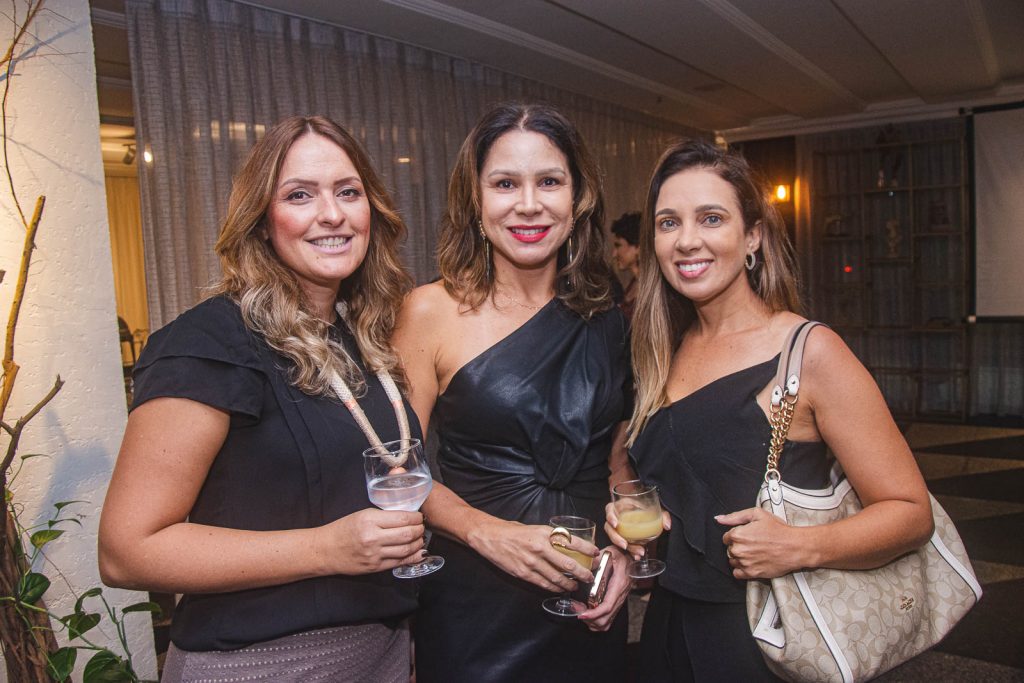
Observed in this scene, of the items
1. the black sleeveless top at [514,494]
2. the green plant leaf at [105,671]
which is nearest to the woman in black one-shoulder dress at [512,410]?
the black sleeveless top at [514,494]

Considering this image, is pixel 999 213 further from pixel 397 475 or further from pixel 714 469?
pixel 397 475

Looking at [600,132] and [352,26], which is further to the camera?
[600,132]

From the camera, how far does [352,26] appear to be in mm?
5168

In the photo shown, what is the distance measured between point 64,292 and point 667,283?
7.12 feet

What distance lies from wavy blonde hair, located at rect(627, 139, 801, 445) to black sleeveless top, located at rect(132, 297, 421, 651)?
806 mm

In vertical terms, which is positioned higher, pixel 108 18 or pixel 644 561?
pixel 108 18

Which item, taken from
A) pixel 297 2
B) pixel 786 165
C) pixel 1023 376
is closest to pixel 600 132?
pixel 786 165

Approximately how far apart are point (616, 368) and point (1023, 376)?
28.1 feet

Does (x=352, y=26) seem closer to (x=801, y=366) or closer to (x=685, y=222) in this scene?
(x=685, y=222)

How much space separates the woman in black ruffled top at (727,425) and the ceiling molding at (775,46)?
3.86m

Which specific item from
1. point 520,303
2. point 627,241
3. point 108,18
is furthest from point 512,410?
point 627,241

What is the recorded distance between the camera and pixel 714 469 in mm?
1631

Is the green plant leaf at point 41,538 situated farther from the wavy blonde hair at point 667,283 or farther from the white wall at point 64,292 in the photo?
the wavy blonde hair at point 667,283

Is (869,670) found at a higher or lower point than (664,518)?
lower
